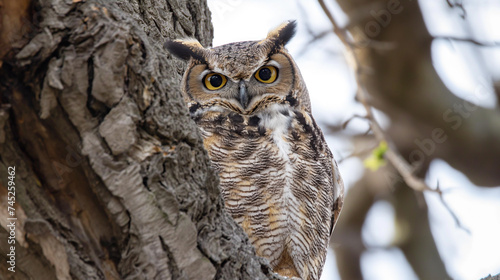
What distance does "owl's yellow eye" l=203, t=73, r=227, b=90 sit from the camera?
2506 mm

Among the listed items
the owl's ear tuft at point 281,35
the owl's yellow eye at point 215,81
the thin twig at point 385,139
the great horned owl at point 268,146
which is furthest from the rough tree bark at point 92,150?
the thin twig at point 385,139

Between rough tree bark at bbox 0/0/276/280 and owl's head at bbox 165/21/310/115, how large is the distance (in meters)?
1.18

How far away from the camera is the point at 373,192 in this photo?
4.66 metres

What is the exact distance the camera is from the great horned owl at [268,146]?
208 centimetres

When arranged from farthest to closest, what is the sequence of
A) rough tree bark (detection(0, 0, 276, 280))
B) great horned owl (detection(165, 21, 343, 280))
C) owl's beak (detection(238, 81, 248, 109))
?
owl's beak (detection(238, 81, 248, 109)) → great horned owl (detection(165, 21, 343, 280)) → rough tree bark (detection(0, 0, 276, 280))

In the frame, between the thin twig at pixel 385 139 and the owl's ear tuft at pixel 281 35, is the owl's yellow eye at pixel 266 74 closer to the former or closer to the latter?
the owl's ear tuft at pixel 281 35

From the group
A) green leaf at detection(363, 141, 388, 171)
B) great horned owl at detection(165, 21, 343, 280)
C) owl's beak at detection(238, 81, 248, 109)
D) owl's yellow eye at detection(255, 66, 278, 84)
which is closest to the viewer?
great horned owl at detection(165, 21, 343, 280)

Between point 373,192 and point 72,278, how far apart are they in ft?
12.6

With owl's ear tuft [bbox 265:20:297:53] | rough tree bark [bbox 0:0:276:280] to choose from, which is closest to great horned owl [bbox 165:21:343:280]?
owl's ear tuft [bbox 265:20:297:53]

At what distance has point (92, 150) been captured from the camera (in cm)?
112

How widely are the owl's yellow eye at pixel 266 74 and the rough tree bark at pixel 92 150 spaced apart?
4.14ft

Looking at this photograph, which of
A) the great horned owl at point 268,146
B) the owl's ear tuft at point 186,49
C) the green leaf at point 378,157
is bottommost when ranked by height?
the green leaf at point 378,157

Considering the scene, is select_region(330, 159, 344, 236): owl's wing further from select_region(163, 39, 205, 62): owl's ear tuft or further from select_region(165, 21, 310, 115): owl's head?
select_region(163, 39, 205, 62): owl's ear tuft

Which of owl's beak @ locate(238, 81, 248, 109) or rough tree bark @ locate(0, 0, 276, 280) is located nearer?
rough tree bark @ locate(0, 0, 276, 280)
